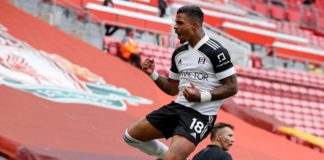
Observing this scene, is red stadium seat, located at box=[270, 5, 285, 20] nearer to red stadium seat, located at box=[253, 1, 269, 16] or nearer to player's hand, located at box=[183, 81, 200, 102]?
red stadium seat, located at box=[253, 1, 269, 16]

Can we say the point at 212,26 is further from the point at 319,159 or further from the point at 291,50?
the point at 319,159

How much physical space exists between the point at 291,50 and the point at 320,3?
272 inches

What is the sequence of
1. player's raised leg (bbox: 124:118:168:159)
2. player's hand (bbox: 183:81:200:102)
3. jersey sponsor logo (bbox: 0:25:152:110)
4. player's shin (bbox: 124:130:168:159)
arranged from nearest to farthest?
player's hand (bbox: 183:81:200:102), player's raised leg (bbox: 124:118:168:159), player's shin (bbox: 124:130:168:159), jersey sponsor logo (bbox: 0:25:152:110)

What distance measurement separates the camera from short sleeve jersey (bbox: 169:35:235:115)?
5977 mm

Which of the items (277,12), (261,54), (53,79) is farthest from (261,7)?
(53,79)

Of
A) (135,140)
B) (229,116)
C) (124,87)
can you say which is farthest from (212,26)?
(135,140)

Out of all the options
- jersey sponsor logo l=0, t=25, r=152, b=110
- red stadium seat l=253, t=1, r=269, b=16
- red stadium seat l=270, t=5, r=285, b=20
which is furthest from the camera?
red stadium seat l=270, t=5, r=285, b=20

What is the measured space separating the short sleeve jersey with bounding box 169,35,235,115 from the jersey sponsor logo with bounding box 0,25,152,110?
402 centimetres

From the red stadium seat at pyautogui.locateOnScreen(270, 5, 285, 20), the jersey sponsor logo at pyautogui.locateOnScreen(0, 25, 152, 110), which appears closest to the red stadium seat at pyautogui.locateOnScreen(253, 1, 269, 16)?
the red stadium seat at pyautogui.locateOnScreen(270, 5, 285, 20)

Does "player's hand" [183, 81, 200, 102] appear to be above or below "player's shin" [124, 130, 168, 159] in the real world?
above

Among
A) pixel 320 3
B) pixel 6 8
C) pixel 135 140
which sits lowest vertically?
pixel 320 3

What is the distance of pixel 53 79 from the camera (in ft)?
34.9

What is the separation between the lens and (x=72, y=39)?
13055 millimetres

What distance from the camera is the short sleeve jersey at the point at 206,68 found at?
5.98 meters
